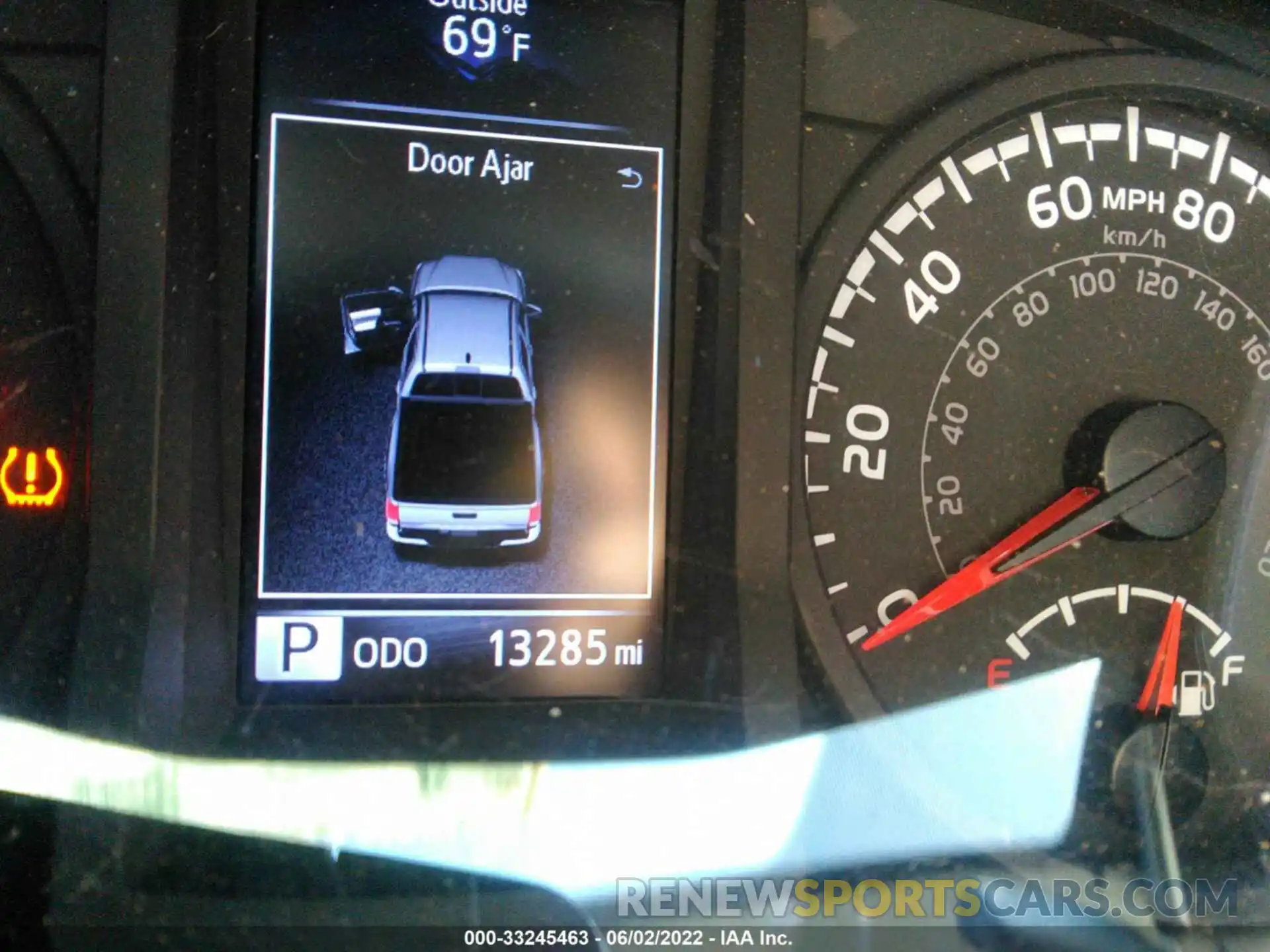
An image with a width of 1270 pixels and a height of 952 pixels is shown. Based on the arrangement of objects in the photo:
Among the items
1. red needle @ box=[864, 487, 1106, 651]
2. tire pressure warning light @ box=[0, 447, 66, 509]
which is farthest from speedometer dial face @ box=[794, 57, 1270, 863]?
tire pressure warning light @ box=[0, 447, 66, 509]

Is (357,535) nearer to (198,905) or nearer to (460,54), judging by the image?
(198,905)

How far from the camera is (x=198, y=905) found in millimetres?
1434

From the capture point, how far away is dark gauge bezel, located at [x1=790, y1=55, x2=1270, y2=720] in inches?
63.3

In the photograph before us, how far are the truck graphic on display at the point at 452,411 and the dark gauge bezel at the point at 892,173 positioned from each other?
337mm

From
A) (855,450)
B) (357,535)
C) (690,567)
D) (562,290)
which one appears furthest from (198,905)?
(855,450)

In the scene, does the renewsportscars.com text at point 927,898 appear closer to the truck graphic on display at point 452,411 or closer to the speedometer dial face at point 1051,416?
the speedometer dial face at point 1051,416

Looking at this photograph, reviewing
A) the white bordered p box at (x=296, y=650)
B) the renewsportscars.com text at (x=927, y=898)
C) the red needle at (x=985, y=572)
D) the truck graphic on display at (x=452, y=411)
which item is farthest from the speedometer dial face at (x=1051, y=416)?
the white bordered p box at (x=296, y=650)

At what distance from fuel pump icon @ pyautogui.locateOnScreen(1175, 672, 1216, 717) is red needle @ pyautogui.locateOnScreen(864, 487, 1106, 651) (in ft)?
0.80

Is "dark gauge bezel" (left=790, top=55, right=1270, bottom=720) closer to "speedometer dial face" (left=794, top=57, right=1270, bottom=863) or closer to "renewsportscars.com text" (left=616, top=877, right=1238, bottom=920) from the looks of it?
"speedometer dial face" (left=794, top=57, right=1270, bottom=863)

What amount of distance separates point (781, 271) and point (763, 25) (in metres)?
0.30

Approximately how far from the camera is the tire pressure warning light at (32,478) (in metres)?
1.44

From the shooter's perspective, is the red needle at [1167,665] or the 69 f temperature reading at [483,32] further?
the red needle at [1167,665]

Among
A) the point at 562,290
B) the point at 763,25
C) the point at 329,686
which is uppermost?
the point at 763,25

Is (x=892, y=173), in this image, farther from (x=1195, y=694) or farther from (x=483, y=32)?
(x=1195, y=694)
